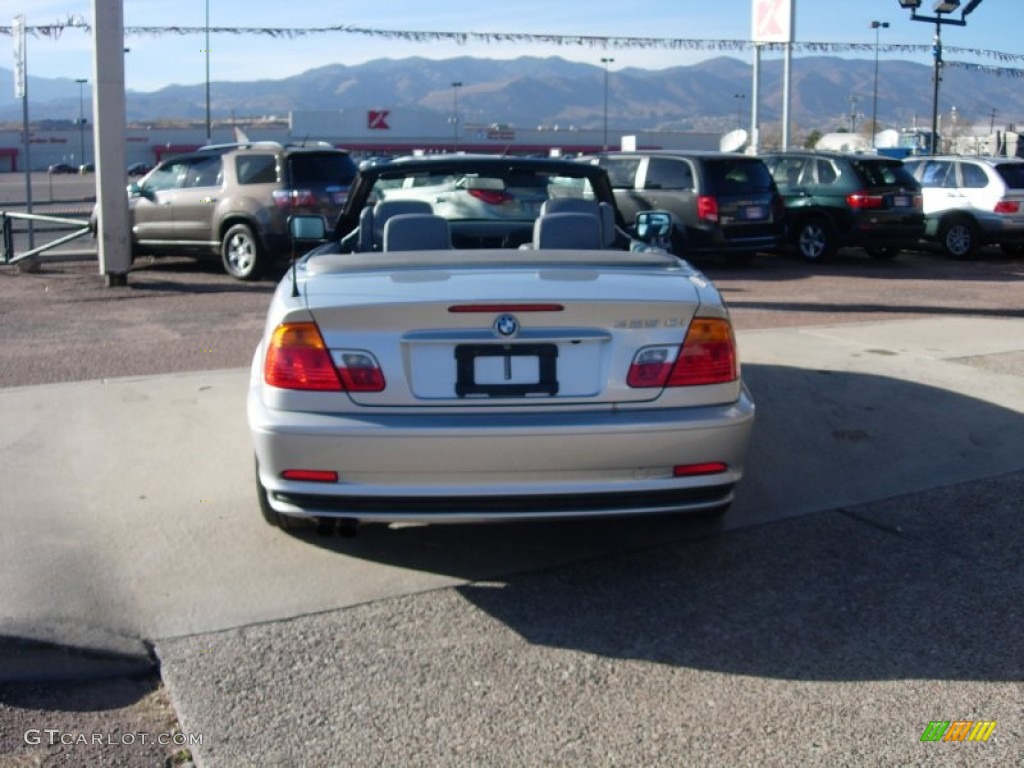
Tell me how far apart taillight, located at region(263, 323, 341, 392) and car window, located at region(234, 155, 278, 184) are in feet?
34.4

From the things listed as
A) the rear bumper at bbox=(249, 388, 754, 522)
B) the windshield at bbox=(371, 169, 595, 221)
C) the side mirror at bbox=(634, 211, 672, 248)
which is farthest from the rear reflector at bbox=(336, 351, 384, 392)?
the side mirror at bbox=(634, 211, 672, 248)

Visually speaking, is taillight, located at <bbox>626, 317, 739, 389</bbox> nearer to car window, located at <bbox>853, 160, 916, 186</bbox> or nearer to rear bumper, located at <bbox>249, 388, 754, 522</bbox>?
rear bumper, located at <bbox>249, 388, 754, 522</bbox>

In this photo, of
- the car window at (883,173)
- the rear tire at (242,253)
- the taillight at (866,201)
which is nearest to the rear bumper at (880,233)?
the taillight at (866,201)

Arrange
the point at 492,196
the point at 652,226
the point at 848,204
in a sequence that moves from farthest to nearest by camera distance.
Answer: the point at 848,204, the point at 492,196, the point at 652,226

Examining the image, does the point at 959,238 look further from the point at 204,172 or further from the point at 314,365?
the point at 314,365

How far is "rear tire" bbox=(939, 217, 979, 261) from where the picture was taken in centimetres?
1895

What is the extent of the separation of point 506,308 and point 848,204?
14.3 meters

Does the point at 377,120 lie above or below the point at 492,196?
above

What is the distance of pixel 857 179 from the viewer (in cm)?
1758

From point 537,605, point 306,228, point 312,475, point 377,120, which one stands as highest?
point 377,120

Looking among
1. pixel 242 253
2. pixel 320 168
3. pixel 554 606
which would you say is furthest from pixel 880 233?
pixel 554 606

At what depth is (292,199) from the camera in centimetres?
1422

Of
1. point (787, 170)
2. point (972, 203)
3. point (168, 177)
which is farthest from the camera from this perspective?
point (972, 203)

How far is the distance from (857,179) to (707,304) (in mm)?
13910
